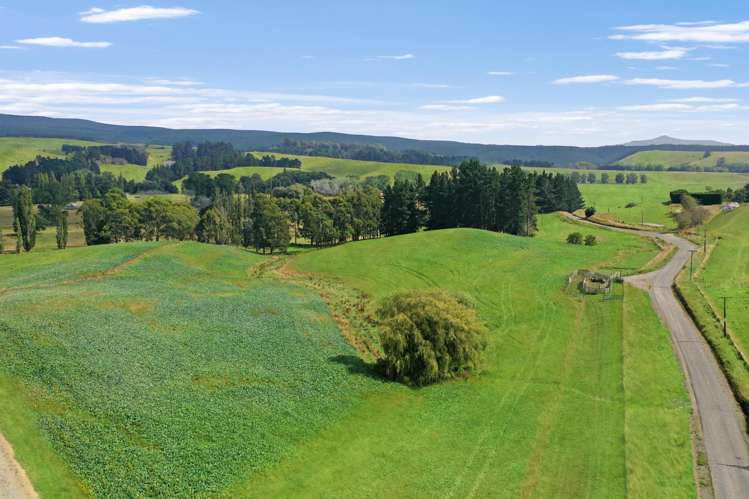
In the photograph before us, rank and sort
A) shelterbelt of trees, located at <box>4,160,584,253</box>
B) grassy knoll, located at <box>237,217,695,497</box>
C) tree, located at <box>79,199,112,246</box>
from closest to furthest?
grassy knoll, located at <box>237,217,695,497</box>
tree, located at <box>79,199,112,246</box>
shelterbelt of trees, located at <box>4,160,584,253</box>

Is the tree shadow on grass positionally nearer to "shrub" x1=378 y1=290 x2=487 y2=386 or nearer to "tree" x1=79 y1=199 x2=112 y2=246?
"shrub" x1=378 y1=290 x2=487 y2=386

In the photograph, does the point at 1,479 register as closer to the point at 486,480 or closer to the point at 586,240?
the point at 486,480

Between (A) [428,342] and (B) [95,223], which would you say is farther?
(B) [95,223]

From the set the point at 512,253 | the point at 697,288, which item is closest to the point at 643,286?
the point at 697,288

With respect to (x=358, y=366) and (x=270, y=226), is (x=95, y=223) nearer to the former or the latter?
(x=270, y=226)

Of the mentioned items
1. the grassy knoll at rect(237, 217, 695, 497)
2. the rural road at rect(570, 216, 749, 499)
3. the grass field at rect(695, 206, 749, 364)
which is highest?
the grass field at rect(695, 206, 749, 364)

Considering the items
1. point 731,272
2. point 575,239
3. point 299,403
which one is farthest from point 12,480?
point 575,239

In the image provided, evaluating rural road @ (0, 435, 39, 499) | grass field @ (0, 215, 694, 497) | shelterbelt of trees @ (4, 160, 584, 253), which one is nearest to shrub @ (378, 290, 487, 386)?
grass field @ (0, 215, 694, 497)
